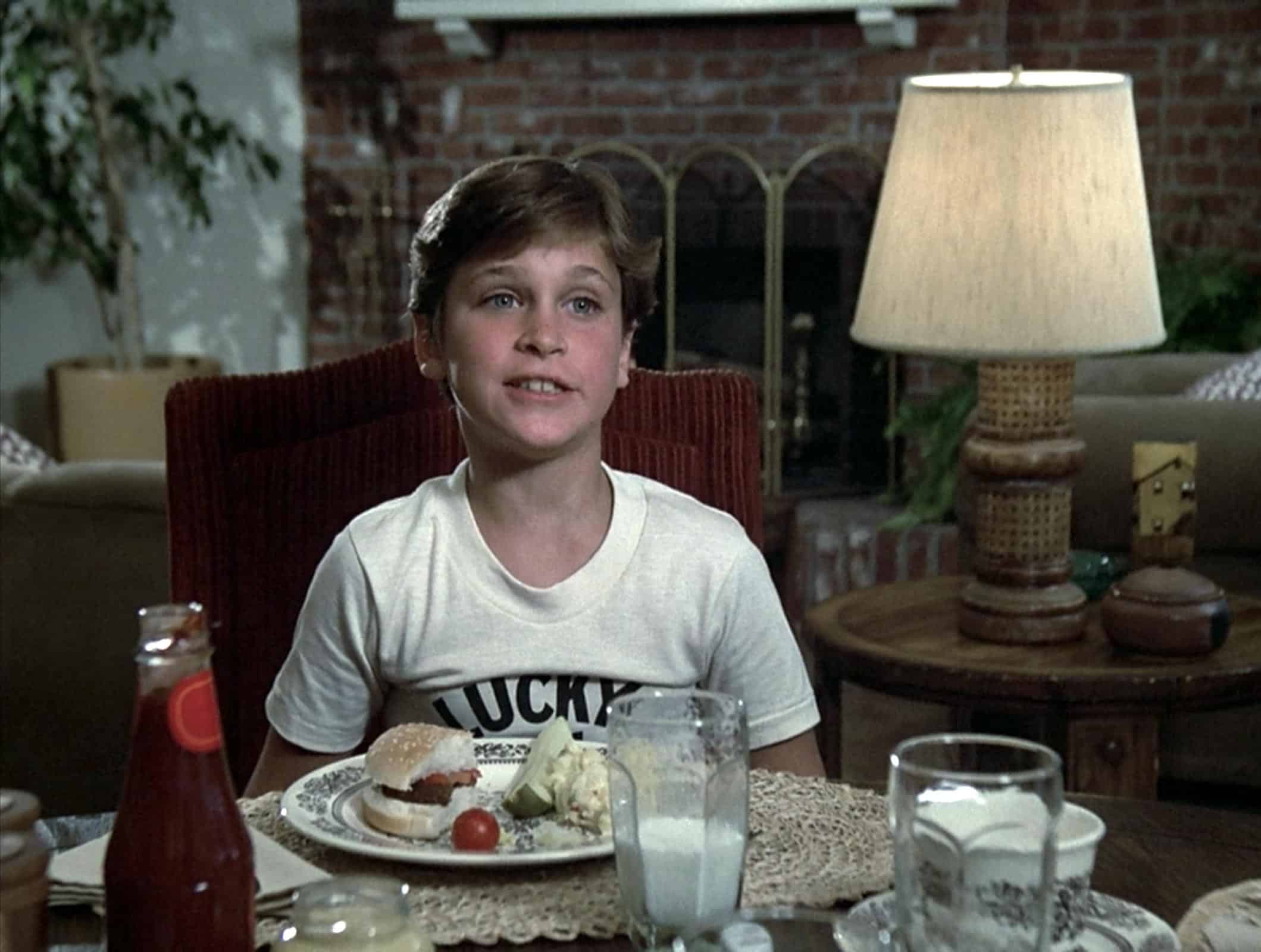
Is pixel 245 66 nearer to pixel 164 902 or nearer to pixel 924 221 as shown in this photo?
pixel 924 221

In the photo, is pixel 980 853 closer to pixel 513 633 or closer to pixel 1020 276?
pixel 513 633

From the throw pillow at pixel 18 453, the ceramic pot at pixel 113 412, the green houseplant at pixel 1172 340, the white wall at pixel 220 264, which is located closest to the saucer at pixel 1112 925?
the throw pillow at pixel 18 453

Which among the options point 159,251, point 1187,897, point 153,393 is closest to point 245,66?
point 159,251

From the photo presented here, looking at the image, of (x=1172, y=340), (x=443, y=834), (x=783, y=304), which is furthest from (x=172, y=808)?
(x=783, y=304)

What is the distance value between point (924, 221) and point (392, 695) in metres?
0.96

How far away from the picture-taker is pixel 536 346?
1464 millimetres

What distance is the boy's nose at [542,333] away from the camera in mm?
1461

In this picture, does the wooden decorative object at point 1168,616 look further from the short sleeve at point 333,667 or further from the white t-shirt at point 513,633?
the short sleeve at point 333,667

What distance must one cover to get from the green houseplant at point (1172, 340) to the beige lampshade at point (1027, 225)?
1.56m

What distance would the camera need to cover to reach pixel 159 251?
4945 millimetres

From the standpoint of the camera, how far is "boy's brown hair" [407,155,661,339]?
1500 mm

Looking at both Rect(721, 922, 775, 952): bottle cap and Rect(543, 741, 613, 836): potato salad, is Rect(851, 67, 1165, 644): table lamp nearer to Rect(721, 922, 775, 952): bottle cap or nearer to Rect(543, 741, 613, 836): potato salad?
Rect(543, 741, 613, 836): potato salad

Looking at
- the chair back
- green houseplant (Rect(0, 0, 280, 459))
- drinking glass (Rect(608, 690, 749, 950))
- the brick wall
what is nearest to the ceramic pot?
green houseplant (Rect(0, 0, 280, 459))

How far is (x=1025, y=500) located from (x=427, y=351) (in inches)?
35.9
